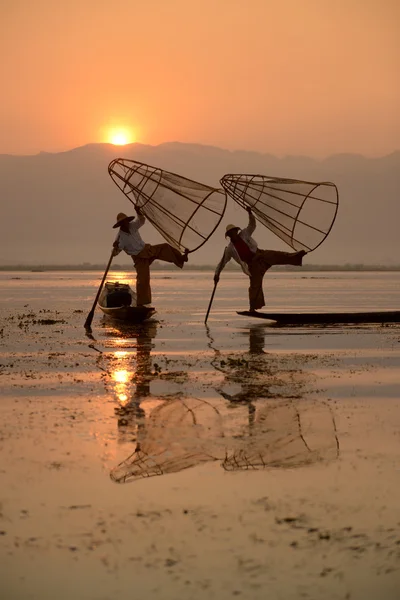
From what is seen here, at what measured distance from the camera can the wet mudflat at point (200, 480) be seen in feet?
17.3

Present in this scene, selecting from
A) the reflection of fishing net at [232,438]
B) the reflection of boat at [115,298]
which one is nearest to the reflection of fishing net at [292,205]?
the reflection of boat at [115,298]

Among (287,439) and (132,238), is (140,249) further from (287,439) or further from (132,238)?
(287,439)

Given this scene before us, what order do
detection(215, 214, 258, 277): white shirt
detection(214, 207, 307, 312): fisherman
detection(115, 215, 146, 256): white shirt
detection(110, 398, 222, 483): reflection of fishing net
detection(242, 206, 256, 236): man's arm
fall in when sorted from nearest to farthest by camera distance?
detection(110, 398, 222, 483): reflection of fishing net < detection(242, 206, 256, 236): man's arm < detection(115, 215, 146, 256): white shirt < detection(215, 214, 258, 277): white shirt < detection(214, 207, 307, 312): fisherman

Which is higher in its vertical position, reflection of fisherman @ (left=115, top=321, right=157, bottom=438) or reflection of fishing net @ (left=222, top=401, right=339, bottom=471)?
reflection of fishing net @ (left=222, top=401, right=339, bottom=471)

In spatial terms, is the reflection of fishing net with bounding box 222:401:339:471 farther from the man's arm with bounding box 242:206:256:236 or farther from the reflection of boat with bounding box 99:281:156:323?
the reflection of boat with bounding box 99:281:156:323

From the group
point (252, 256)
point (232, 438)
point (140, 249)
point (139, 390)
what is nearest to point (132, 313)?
point (140, 249)

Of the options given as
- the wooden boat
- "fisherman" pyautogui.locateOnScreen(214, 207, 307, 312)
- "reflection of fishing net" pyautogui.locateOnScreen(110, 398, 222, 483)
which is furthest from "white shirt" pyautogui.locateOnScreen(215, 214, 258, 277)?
"reflection of fishing net" pyautogui.locateOnScreen(110, 398, 222, 483)

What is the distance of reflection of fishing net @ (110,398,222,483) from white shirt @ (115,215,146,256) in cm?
1184

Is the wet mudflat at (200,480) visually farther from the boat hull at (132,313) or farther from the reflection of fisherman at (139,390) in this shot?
the boat hull at (132,313)

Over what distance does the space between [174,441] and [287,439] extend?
1.05 metres

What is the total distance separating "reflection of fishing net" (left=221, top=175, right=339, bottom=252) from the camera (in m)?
23.7

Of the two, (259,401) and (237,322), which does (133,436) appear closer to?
(259,401)

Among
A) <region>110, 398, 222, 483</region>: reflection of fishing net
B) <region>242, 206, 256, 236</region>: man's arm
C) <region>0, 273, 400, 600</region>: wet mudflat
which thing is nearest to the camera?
<region>0, 273, 400, 600</region>: wet mudflat

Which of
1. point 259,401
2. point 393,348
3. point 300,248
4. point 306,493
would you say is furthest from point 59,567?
point 300,248
